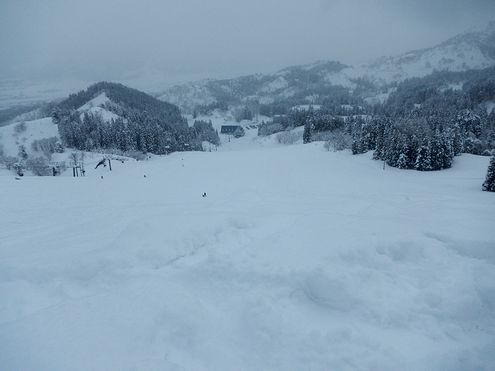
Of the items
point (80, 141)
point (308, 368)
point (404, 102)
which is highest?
point (404, 102)

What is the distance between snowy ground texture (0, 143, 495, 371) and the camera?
7.59m

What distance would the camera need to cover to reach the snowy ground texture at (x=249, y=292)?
7590mm

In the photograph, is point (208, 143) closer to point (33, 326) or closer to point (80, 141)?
point (80, 141)

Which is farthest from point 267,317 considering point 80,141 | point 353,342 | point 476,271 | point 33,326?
point 80,141

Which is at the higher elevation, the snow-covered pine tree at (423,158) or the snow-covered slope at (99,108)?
the snow-covered slope at (99,108)

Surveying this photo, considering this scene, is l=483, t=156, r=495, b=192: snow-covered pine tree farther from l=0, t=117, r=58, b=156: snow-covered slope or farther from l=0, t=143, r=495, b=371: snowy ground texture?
l=0, t=117, r=58, b=156: snow-covered slope

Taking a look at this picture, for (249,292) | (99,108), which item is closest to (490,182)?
(249,292)

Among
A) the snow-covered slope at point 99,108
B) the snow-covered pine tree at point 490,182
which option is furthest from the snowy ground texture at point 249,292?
the snow-covered slope at point 99,108

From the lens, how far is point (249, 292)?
9.76 metres

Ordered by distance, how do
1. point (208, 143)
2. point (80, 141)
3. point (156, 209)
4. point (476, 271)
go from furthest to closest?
1. point (208, 143)
2. point (80, 141)
3. point (156, 209)
4. point (476, 271)

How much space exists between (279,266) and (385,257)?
4.01 meters

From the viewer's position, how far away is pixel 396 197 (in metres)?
23.2

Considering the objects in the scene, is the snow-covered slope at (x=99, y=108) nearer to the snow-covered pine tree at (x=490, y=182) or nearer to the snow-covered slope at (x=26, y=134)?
the snow-covered slope at (x=26, y=134)

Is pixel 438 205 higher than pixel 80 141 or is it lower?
lower
